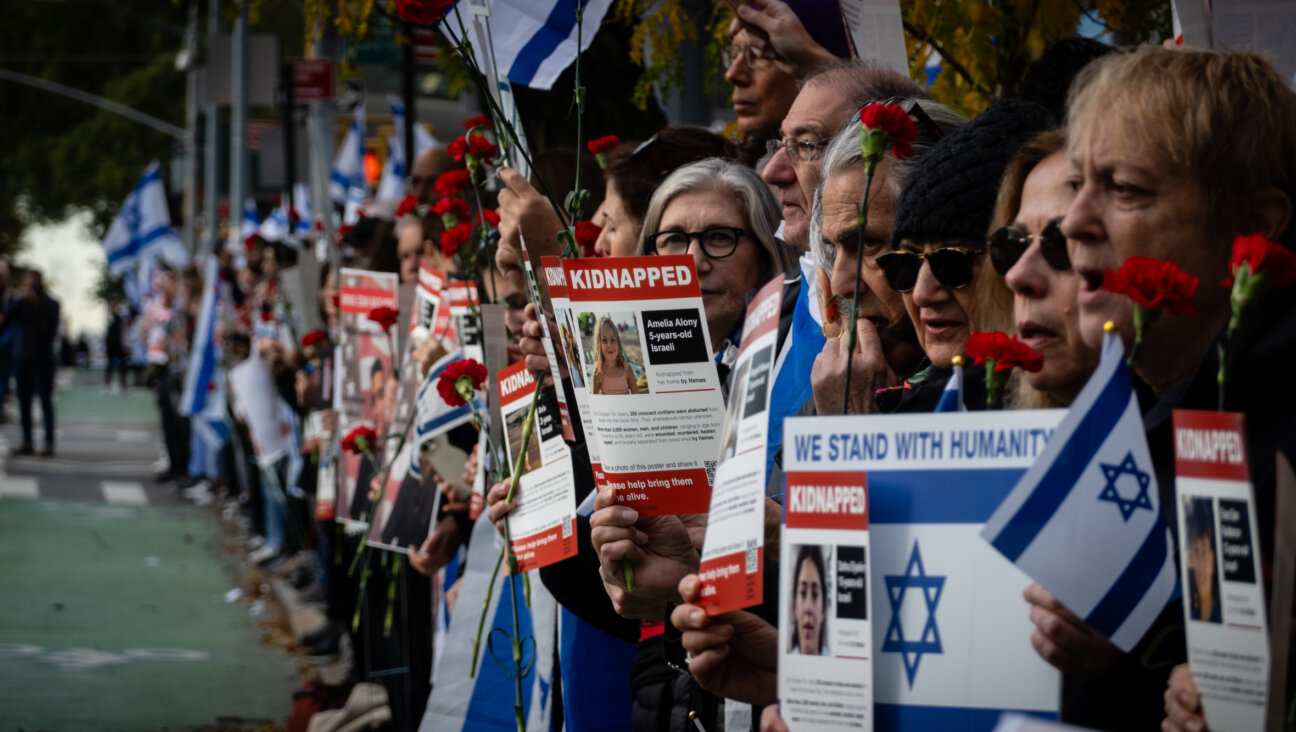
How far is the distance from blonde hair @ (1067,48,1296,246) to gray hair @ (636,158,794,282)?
155 cm

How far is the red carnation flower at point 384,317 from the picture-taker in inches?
193

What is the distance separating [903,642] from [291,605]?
8.51m

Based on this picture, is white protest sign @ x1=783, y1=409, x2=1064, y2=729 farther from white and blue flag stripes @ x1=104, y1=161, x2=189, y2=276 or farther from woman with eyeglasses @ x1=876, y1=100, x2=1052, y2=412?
white and blue flag stripes @ x1=104, y1=161, x2=189, y2=276

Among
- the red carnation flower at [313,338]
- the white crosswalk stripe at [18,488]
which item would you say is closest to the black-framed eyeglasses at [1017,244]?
the red carnation flower at [313,338]

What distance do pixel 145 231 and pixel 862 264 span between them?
896 inches

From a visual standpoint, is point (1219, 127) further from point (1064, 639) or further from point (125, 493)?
point (125, 493)

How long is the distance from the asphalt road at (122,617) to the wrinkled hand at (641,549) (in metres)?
4.89

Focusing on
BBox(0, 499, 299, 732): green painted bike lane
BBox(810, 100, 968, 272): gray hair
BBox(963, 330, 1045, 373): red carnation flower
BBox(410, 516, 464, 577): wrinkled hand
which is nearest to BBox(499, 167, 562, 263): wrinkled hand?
BBox(810, 100, 968, 272): gray hair

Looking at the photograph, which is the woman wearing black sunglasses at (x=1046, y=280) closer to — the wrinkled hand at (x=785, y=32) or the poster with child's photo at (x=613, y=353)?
the poster with child's photo at (x=613, y=353)

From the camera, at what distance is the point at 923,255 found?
2.57 m

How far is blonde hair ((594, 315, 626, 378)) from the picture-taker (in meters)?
2.47

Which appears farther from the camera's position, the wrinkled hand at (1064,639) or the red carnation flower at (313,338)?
the red carnation flower at (313,338)

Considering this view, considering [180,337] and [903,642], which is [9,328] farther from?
[903,642]

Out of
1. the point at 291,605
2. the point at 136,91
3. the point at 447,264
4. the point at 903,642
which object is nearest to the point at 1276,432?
the point at 903,642
